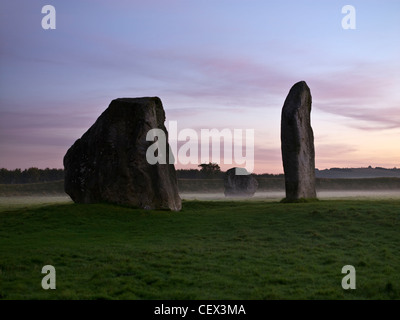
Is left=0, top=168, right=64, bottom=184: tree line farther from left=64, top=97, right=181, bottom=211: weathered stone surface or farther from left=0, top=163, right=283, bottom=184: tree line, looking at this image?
left=64, top=97, right=181, bottom=211: weathered stone surface

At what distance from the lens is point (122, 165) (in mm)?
25281

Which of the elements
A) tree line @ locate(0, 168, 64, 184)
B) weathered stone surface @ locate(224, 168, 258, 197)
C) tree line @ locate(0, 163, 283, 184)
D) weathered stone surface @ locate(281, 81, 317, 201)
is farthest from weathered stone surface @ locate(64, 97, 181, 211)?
tree line @ locate(0, 168, 64, 184)

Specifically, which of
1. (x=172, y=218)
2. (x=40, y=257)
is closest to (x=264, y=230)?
(x=172, y=218)

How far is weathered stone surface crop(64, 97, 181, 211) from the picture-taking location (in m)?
25.2

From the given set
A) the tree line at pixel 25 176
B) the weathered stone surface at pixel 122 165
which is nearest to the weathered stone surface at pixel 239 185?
the weathered stone surface at pixel 122 165

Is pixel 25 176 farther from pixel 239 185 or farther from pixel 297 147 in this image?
pixel 297 147

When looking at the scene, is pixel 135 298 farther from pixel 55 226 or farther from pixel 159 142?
pixel 159 142

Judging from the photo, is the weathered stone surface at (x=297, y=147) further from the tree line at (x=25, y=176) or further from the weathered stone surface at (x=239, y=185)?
the tree line at (x=25, y=176)

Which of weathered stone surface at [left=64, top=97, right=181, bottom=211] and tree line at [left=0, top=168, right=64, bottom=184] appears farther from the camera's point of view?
tree line at [left=0, top=168, right=64, bottom=184]

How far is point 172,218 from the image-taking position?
2325cm

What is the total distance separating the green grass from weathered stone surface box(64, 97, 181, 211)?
1308mm

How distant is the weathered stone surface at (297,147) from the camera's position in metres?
27.7

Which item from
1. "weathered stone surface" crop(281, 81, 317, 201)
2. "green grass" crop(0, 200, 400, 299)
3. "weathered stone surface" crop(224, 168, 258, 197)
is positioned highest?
"weathered stone surface" crop(281, 81, 317, 201)
